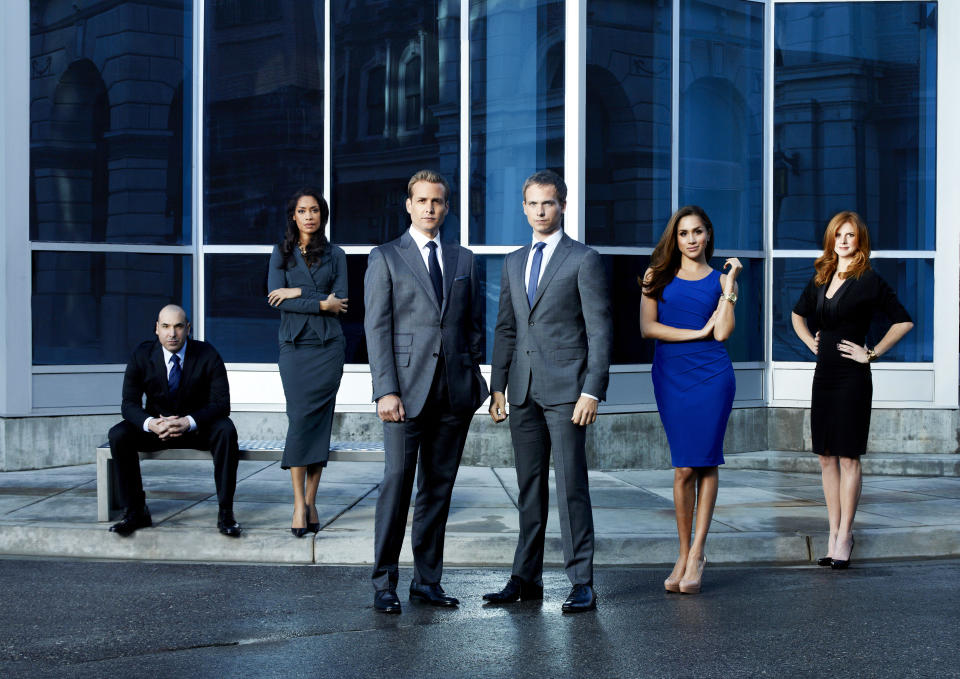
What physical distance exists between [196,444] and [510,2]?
5161 millimetres

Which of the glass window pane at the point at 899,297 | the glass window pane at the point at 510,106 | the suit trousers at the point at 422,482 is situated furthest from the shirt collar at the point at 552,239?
the glass window pane at the point at 899,297

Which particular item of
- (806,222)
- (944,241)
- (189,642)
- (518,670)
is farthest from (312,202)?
(944,241)

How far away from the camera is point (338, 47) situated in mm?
10977

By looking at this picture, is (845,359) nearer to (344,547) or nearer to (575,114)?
(344,547)

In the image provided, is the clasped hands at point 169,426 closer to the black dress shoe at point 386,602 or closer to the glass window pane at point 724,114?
the black dress shoe at point 386,602

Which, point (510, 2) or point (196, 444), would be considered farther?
point (510, 2)

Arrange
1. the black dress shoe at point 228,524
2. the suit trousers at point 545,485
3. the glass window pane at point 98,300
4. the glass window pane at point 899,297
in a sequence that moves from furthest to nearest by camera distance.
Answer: the glass window pane at point 899,297 → the glass window pane at point 98,300 → the black dress shoe at point 228,524 → the suit trousers at point 545,485

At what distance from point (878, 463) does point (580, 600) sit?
5.72 m

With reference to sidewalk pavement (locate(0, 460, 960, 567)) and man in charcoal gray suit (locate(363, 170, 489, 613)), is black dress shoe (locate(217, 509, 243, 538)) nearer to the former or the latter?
sidewalk pavement (locate(0, 460, 960, 567))

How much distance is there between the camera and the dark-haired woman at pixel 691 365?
6184mm

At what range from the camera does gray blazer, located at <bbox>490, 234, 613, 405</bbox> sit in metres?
5.73

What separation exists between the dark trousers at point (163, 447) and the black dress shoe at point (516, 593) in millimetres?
2021

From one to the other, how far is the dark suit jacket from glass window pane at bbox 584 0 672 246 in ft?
13.2

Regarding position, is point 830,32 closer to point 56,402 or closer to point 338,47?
point 338,47
